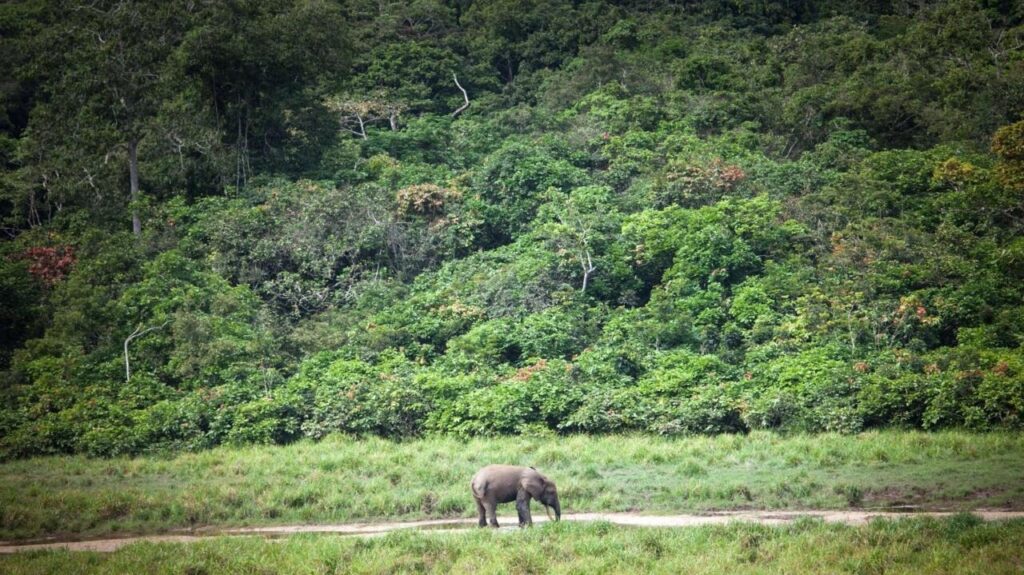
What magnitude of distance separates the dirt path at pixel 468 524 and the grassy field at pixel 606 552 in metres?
0.98

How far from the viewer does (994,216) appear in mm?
28984

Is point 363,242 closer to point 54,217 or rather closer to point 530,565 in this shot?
point 54,217

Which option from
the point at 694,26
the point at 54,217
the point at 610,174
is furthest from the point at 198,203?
the point at 694,26

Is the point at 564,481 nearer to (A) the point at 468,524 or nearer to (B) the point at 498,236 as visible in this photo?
(A) the point at 468,524

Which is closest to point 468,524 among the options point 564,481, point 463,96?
point 564,481

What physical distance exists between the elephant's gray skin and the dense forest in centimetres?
721

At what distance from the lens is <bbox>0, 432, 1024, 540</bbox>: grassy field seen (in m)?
17.8

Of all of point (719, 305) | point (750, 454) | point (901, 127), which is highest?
point (901, 127)

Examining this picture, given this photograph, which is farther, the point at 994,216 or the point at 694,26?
the point at 694,26

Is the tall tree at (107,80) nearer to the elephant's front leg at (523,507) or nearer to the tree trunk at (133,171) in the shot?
the tree trunk at (133,171)

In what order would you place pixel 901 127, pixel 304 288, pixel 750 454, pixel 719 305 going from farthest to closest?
1. pixel 901 127
2. pixel 304 288
3. pixel 719 305
4. pixel 750 454

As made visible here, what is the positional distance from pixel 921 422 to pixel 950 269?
245 inches

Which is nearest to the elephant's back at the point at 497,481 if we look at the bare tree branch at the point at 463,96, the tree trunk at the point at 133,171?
the tree trunk at the point at 133,171

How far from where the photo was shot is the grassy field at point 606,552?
13203 mm
